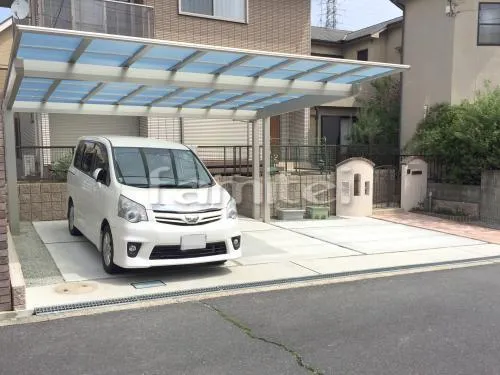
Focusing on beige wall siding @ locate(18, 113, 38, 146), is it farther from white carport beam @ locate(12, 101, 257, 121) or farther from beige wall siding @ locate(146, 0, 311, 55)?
beige wall siding @ locate(146, 0, 311, 55)

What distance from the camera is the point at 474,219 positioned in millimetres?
12336

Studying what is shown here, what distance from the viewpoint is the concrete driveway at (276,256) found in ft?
19.2

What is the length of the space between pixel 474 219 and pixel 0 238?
11.1 meters

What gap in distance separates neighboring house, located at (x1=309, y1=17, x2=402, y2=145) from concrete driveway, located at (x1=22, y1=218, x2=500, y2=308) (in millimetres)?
10385

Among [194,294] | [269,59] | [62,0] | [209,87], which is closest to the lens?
[194,294]

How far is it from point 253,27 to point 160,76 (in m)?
8.26

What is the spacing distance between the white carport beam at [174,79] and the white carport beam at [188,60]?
0.19m

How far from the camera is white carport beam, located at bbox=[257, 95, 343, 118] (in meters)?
9.36

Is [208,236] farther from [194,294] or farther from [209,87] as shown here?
[209,87]

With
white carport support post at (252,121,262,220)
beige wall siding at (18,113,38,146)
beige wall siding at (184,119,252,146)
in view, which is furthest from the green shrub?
beige wall siding at (18,113,38,146)

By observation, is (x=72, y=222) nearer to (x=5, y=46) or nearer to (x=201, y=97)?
(x=201, y=97)

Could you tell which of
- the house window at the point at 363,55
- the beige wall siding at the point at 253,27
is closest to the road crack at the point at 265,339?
the beige wall siding at the point at 253,27

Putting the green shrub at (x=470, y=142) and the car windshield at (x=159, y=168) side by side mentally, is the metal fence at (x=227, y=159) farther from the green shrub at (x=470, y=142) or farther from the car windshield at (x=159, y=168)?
the car windshield at (x=159, y=168)

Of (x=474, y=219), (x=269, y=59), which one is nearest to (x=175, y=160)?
(x=269, y=59)
